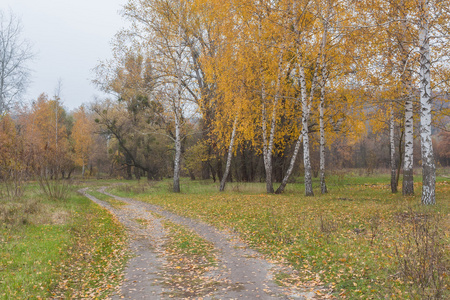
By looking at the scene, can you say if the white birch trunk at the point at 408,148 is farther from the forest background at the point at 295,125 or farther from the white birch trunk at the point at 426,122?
the white birch trunk at the point at 426,122

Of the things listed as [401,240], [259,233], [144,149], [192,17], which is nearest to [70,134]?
[144,149]

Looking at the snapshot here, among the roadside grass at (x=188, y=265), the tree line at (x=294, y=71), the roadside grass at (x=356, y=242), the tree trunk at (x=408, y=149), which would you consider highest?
the tree line at (x=294, y=71)

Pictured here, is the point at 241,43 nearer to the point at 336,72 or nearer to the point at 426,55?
the point at 336,72

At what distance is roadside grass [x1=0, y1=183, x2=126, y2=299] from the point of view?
6465 millimetres

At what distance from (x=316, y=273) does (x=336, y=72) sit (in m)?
15.7

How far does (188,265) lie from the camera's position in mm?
7723

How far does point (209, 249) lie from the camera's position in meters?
9.01

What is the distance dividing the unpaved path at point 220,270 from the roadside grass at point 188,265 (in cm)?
16

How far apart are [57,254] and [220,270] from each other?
450 cm

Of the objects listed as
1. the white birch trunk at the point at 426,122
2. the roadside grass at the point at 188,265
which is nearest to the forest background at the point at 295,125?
the white birch trunk at the point at 426,122

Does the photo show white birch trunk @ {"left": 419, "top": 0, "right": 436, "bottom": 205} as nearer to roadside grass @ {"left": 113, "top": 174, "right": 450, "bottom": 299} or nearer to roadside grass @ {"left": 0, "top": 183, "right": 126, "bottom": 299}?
roadside grass @ {"left": 113, "top": 174, "right": 450, "bottom": 299}

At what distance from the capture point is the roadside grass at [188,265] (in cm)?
614

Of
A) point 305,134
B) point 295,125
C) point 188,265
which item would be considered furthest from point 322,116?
point 188,265

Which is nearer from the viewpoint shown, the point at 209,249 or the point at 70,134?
the point at 209,249
